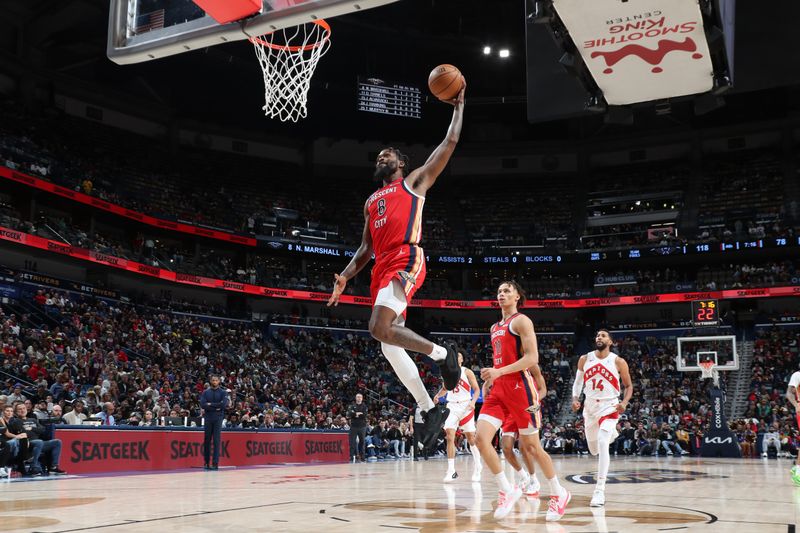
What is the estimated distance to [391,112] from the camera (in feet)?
117

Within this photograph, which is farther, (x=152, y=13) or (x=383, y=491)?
(x=383, y=491)

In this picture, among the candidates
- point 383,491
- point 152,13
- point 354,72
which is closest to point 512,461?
point 383,491

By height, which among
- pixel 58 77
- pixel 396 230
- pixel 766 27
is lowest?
pixel 396 230

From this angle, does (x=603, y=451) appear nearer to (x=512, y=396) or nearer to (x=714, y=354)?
(x=512, y=396)

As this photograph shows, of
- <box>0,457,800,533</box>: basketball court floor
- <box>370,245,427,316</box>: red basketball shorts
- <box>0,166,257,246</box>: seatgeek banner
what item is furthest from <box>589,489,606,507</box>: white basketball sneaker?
<box>0,166,257,246</box>: seatgeek banner

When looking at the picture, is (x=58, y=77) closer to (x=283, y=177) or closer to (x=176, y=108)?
(x=176, y=108)

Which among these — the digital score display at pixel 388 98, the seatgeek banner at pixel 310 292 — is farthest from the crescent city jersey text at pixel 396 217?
the digital score display at pixel 388 98

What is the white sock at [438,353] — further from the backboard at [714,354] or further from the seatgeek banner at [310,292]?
the seatgeek banner at [310,292]

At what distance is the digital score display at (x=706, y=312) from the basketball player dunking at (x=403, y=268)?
20.6 meters

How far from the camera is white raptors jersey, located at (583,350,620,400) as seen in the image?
355 inches

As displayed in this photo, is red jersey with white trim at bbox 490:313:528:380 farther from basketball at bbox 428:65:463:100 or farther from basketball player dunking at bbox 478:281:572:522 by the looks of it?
basketball at bbox 428:65:463:100

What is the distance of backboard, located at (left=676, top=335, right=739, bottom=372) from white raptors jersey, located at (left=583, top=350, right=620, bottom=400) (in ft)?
51.2

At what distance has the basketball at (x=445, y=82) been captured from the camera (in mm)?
5953

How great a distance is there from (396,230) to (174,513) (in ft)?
10.8
